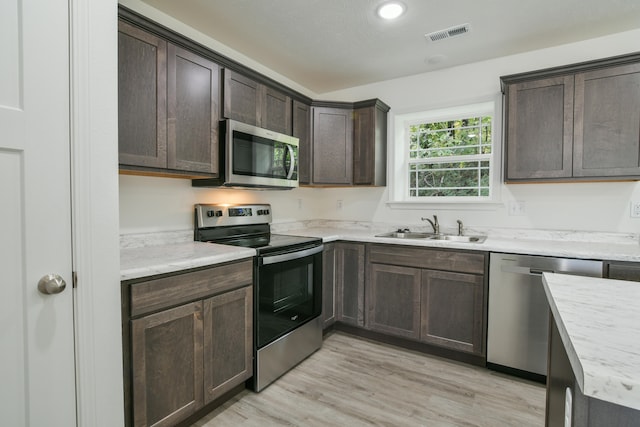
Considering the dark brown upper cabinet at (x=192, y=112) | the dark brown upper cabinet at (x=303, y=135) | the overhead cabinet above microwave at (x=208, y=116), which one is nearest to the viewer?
the overhead cabinet above microwave at (x=208, y=116)

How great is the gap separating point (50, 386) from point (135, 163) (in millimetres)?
1062

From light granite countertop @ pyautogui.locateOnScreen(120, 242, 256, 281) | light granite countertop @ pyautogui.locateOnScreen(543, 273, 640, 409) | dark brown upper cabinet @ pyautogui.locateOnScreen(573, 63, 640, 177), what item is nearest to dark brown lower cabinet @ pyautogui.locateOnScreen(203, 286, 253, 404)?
light granite countertop @ pyautogui.locateOnScreen(120, 242, 256, 281)

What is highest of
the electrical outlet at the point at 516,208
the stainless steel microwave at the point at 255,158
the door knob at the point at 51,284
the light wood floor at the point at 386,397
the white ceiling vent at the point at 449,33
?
the white ceiling vent at the point at 449,33

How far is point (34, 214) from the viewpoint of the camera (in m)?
→ 1.10

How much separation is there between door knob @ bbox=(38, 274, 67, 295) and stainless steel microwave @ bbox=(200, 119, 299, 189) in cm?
116

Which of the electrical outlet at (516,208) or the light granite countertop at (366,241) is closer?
the light granite countertop at (366,241)

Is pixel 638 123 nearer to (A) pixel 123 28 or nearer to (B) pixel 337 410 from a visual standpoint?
(B) pixel 337 410

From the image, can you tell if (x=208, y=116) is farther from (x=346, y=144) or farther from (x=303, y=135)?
(x=346, y=144)

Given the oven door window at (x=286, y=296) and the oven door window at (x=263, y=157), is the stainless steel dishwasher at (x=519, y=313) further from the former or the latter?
the oven door window at (x=263, y=157)

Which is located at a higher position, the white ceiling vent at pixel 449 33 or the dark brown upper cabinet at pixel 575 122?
the white ceiling vent at pixel 449 33

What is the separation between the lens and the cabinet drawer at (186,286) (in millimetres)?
1424

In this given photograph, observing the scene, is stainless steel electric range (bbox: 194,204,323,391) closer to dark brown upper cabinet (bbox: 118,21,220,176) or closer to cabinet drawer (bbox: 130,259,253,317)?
cabinet drawer (bbox: 130,259,253,317)

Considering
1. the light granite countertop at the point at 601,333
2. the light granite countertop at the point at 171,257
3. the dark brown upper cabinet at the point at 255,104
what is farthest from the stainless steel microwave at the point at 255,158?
the light granite countertop at the point at 601,333

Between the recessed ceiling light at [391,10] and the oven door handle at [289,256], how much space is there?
1.73 m
